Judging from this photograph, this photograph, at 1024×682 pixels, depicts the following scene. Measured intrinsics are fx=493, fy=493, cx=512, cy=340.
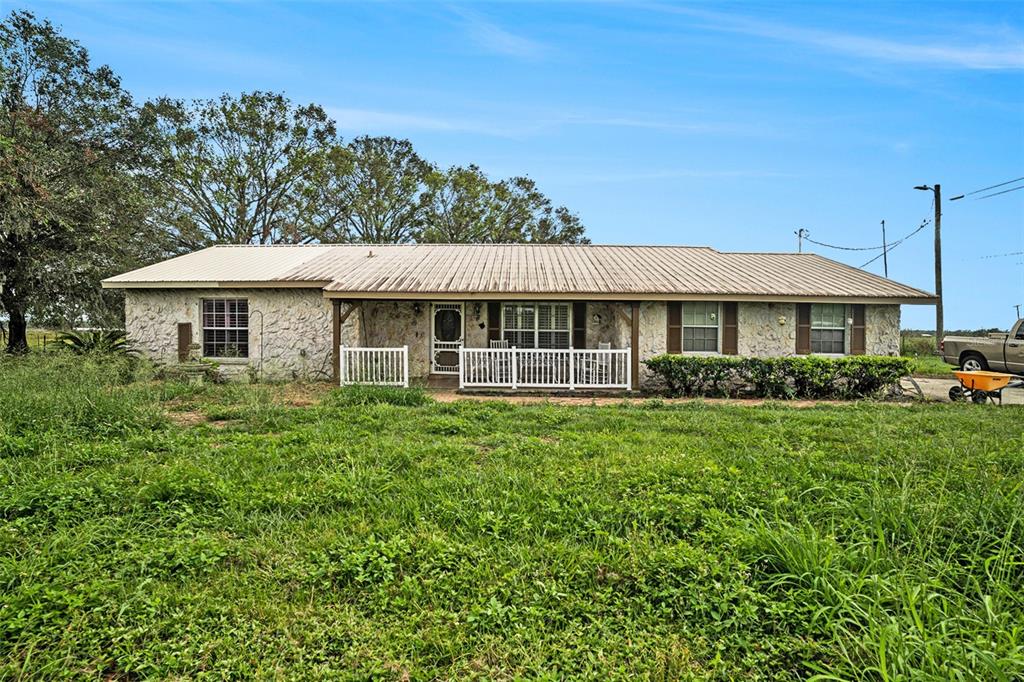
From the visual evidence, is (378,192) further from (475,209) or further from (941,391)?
(941,391)

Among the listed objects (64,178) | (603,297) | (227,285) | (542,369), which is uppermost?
(64,178)

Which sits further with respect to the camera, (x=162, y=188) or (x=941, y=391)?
(x=162, y=188)

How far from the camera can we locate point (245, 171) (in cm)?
2495

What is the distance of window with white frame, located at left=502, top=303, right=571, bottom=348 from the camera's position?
43.2 ft

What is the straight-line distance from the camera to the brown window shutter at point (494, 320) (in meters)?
13.1

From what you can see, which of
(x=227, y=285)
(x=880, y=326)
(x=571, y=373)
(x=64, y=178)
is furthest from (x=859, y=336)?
(x=64, y=178)

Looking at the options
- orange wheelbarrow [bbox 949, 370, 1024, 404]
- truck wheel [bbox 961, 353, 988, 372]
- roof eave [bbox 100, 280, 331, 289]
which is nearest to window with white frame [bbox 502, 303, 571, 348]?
roof eave [bbox 100, 280, 331, 289]

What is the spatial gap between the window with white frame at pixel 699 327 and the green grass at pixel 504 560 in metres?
6.57

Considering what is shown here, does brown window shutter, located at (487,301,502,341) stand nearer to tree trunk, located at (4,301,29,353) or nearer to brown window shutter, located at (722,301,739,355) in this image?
brown window shutter, located at (722,301,739,355)

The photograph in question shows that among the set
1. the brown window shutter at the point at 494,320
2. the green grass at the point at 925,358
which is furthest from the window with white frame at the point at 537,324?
the green grass at the point at 925,358

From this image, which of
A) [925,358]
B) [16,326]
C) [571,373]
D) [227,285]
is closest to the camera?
[571,373]

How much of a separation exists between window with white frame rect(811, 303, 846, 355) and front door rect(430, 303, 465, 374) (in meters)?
9.04

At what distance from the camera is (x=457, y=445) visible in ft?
19.4

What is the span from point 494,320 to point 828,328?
852cm
